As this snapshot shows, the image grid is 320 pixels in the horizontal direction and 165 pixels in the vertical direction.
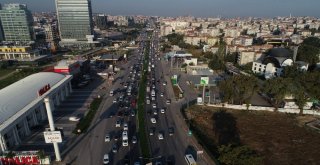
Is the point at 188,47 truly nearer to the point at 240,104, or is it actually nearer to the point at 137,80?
Result: the point at 137,80

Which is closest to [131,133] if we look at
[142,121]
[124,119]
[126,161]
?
[142,121]

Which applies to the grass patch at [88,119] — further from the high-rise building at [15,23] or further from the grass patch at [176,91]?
the high-rise building at [15,23]

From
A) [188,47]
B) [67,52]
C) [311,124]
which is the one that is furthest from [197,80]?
[67,52]

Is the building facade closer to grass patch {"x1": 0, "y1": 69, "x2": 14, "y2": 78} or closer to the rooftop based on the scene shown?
grass patch {"x1": 0, "y1": 69, "x2": 14, "y2": 78}

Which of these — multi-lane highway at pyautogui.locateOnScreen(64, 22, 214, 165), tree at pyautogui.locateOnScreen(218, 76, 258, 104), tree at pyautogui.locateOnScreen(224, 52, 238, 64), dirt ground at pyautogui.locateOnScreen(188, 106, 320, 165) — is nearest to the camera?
multi-lane highway at pyautogui.locateOnScreen(64, 22, 214, 165)

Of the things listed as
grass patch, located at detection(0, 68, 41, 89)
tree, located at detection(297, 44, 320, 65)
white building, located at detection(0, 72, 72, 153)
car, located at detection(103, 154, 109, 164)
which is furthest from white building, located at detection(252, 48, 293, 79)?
grass patch, located at detection(0, 68, 41, 89)

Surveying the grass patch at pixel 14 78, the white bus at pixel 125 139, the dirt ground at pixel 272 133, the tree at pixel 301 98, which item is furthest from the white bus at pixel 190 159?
the grass patch at pixel 14 78
